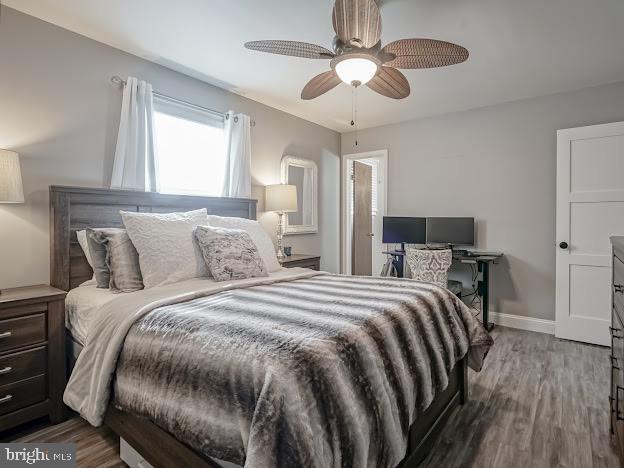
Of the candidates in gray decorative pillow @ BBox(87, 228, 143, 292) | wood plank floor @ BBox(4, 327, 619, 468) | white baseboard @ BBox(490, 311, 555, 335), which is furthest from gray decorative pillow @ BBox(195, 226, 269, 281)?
white baseboard @ BBox(490, 311, 555, 335)

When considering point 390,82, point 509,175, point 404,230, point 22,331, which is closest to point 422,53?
point 390,82

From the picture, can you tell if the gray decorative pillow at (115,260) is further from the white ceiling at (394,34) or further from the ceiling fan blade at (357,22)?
the ceiling fan blade at (357,22)

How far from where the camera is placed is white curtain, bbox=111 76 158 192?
2.60 meters

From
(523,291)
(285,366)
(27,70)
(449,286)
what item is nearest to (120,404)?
(285,366)

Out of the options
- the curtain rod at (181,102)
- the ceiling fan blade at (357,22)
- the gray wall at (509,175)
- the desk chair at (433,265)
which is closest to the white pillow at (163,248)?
the curtain rod at (181,102)

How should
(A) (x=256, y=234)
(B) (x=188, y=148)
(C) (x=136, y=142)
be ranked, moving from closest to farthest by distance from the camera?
(C) (x=136, y=142), (A) (x=256, y=234), (B) (x=188, y=148)

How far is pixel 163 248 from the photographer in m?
2.14

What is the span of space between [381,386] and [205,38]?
2.58 meters

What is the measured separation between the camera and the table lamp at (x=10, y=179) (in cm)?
191

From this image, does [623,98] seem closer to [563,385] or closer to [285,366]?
[563,385]

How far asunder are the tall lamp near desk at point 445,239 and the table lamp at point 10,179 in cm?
350

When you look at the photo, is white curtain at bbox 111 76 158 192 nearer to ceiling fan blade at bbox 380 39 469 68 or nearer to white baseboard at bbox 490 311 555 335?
ceiling fan blade at bbox 380 39 469 68

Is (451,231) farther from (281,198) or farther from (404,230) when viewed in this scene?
(281,198)

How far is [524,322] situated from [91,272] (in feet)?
13.7
